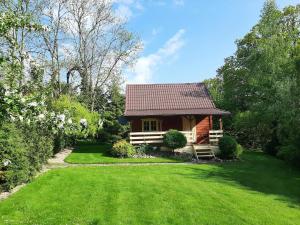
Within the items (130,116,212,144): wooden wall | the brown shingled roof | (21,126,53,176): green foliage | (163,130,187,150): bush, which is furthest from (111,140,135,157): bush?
(21,126,53,176): green foliage

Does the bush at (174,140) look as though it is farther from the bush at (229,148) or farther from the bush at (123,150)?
the bush at (229,148)

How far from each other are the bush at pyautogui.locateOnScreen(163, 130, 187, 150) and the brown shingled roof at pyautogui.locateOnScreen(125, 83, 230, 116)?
2390 mm

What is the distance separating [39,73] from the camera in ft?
27.6

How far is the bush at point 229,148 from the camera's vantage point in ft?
77.3

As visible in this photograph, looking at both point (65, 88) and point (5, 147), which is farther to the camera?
point (65, 88)

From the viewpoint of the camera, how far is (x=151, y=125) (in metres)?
28.9

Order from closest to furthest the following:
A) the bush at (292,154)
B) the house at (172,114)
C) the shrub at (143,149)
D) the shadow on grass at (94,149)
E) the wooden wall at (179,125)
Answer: the bush at (292,154) < the shrub at (143,149) < the house at (172,114) < the shadow on grass at (94,149) < the wooden wall at (179,125)

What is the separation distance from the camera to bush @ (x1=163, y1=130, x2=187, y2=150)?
24.9 metres

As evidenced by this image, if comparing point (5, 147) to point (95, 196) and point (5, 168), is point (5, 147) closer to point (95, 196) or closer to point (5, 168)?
point (5, 168)

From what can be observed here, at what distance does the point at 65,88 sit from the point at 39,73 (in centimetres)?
2731

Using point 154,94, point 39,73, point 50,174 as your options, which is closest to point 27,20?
point 39,73

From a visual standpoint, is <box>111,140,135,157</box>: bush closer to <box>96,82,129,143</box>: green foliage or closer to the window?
the window

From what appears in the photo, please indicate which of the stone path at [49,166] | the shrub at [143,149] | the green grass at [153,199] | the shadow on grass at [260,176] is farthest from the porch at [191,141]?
the green grass at [153,199]

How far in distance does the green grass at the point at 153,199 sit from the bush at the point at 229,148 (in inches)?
205
